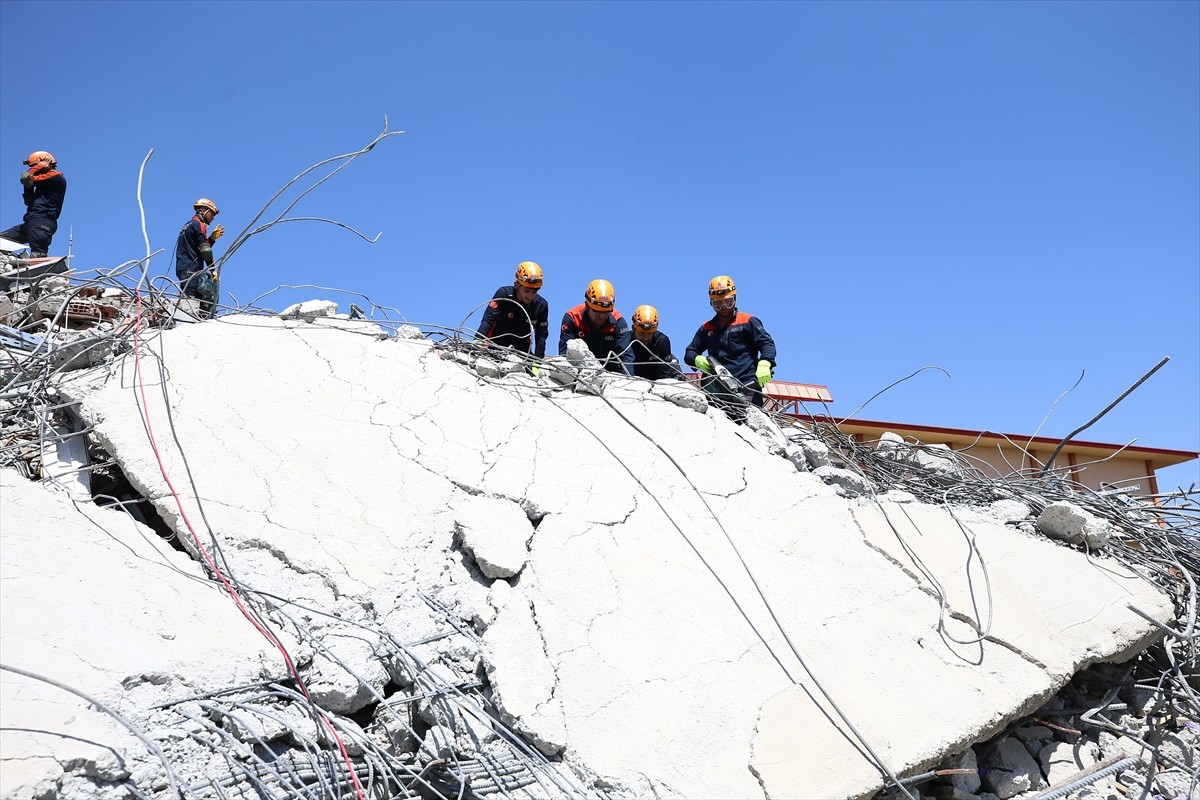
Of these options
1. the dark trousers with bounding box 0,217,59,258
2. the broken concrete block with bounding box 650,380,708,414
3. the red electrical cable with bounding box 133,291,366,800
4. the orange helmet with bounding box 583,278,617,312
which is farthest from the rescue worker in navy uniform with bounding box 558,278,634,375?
the dark trousers with bounding box 0,217,59,258

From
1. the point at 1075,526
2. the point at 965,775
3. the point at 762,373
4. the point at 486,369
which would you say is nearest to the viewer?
the point at 965,775

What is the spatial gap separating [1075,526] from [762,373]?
102 inches

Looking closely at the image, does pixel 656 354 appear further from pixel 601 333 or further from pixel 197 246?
pixel 197 246

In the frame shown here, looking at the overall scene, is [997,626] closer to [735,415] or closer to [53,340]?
[735,415]

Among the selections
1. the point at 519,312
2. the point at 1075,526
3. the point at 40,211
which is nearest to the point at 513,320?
the point at 519,312

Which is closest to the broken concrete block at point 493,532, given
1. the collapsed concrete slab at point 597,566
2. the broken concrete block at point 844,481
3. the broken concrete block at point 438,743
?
the collapsed concrete slab at point 597,566

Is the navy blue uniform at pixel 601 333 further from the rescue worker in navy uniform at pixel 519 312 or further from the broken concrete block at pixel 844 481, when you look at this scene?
the broken concrete block at pixel 844 481

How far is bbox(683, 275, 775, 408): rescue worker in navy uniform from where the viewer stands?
22.8ft

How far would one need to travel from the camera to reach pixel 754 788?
3070 millimetres

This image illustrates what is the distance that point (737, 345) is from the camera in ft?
23.4

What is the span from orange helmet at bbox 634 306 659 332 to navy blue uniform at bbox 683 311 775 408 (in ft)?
1.27

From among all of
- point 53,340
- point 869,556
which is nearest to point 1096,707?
point 869,556

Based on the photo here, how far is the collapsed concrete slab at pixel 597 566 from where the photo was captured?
3.19 m

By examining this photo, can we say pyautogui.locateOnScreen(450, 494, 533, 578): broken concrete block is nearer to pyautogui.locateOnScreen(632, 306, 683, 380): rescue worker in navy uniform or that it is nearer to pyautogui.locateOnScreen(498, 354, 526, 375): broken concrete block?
pyautogui.locateOnScreen(498, 354, 526, 375): broken concrete block
